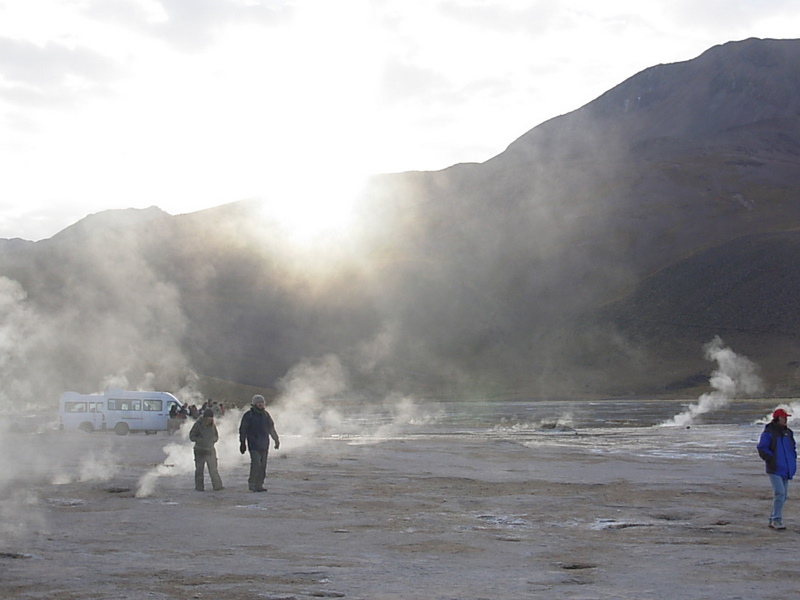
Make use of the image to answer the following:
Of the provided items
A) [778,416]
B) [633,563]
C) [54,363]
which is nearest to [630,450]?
[778,416]

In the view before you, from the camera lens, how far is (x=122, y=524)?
14961 millimetres

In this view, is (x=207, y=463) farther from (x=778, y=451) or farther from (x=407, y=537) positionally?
(x=778, y=451)

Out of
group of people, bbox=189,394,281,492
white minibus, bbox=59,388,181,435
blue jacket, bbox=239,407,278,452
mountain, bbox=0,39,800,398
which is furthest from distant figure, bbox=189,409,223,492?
mountain, bbox=0,39,800,398

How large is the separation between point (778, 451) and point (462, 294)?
137 m

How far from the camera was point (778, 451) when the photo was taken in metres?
14.7

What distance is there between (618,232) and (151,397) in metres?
126

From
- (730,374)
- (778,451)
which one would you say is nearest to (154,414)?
(778,451)

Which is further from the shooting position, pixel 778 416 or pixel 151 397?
pixel 151 397

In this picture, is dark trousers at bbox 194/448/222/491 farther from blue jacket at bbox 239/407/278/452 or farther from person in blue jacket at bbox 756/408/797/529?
person in blue jacket at bbox 756/408/797/529

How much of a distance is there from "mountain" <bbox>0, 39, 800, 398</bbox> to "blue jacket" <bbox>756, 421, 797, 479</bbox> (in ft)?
271

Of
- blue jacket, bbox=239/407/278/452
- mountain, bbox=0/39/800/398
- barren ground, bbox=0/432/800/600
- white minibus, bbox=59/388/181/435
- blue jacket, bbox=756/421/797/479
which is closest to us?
barren ground, bbox=0/432/800/600

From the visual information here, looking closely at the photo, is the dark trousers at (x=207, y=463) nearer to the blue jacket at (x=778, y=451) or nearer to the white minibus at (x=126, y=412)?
the blue jacket at (x=778, y=451)

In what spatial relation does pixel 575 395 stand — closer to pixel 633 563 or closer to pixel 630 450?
pixel 630 450

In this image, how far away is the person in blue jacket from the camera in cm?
1473
